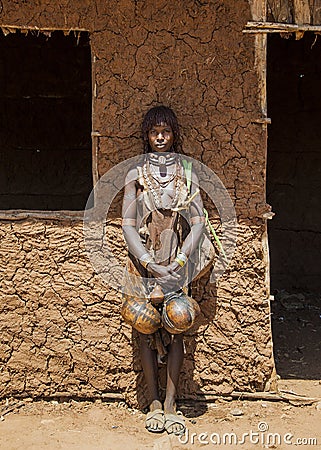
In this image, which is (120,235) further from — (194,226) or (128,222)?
(194,226)

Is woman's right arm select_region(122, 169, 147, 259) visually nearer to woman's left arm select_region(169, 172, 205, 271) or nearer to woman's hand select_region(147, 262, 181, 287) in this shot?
woman's hand select_region(147, 262, 181, 287)

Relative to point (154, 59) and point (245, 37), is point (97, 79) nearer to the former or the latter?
point (154, 59)

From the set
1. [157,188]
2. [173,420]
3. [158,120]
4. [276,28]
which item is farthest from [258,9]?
[173,420]

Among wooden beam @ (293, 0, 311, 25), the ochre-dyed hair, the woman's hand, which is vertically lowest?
the woman's hand

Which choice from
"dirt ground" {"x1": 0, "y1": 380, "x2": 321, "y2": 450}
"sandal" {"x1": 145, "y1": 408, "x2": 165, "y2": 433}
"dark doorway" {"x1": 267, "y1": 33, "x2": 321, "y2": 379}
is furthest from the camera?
"dark doorway" {"x1": 267, "y1": 33, "x2": 321, "y2": 379}

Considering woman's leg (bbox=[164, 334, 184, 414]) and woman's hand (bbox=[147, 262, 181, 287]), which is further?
woman's leg (bbox=[164, 334, 184, 414])

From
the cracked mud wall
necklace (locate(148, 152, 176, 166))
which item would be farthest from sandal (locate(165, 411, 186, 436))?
necklace (locate(148, 152, 176, 166))

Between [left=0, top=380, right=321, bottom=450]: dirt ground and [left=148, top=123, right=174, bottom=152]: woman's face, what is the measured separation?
5.32 ft

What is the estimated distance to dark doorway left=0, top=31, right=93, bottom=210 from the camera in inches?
247

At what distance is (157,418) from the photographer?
362cm

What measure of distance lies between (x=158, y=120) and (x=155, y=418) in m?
1.73

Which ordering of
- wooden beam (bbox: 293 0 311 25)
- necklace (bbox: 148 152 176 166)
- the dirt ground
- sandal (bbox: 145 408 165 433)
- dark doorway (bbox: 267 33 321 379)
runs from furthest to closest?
dark doorway (bbox: 267 33 321 379), wooden beam (bbox: 293 0 311 25), necklace (bbox: 148 152 176 166), sandal (bbox: 145 408 165 433), the dirt ground

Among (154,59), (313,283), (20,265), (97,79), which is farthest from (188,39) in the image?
(313,283)

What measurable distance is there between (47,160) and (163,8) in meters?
3.03
